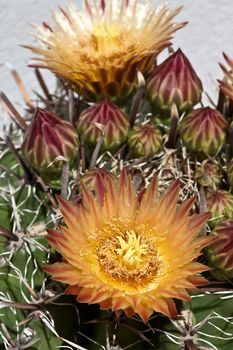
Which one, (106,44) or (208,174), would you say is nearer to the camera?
(208,174)

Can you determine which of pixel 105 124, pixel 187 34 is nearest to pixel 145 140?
pixel 105 124

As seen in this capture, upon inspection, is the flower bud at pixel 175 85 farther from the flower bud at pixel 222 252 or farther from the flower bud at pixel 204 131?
the flower bud at pixel 222 252

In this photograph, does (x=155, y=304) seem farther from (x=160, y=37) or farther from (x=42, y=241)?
(x=160, y=37)

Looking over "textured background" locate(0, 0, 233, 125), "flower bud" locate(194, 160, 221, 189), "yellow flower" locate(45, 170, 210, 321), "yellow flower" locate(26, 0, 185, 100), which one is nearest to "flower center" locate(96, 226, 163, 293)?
"yellow flower" locate(45, 170, 210, 321)

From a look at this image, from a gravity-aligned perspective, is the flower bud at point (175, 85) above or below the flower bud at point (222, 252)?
above

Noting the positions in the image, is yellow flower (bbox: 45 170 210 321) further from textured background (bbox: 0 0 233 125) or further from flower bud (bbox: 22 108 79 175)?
textured background (bbox: 0 0 233 125)

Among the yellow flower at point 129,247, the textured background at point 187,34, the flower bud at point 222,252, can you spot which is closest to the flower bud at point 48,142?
the yellow flower at point 129,247

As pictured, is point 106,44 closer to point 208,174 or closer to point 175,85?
point 175,85
